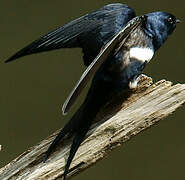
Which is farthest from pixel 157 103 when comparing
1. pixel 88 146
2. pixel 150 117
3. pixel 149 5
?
pixel 149 5

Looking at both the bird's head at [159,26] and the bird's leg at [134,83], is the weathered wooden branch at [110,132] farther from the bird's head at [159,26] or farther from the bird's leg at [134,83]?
the bird's head at [159,26]

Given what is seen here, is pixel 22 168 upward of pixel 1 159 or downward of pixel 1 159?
upward

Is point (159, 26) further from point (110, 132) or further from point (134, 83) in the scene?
point (110, 132)

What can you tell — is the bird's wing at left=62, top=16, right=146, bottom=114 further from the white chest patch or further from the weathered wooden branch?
the weathered wooden branch

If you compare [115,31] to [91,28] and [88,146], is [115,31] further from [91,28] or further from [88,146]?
[88,146]

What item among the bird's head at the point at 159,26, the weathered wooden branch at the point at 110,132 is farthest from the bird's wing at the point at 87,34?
the weathered wooden branch at the point at 110,132

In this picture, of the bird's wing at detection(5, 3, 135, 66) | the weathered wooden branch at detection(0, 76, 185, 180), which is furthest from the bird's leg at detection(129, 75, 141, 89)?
the bird's wing at detection(5, 3, 135, 66)
